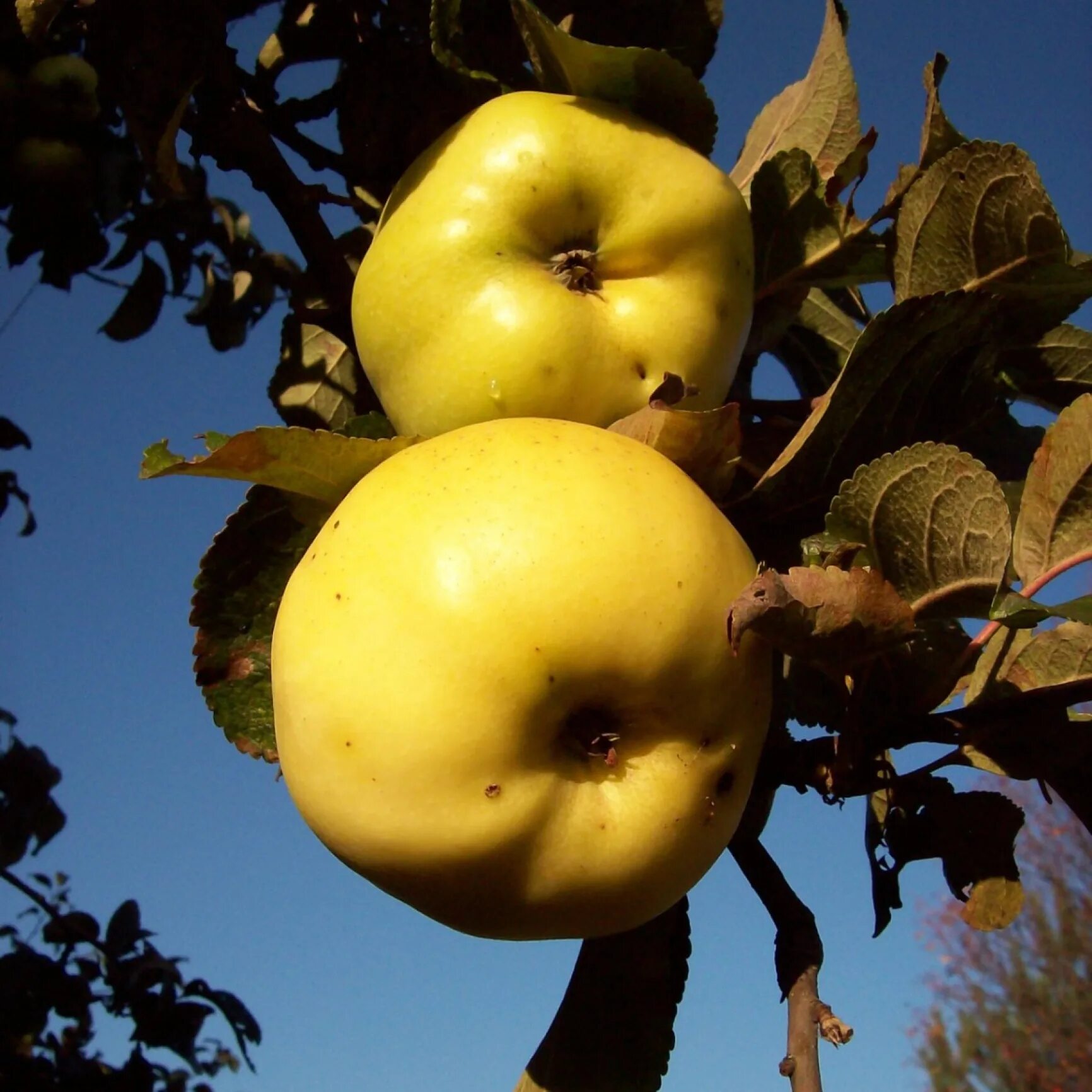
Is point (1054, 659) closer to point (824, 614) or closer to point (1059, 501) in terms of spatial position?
point (1059, 501)

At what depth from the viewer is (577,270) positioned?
82 cm

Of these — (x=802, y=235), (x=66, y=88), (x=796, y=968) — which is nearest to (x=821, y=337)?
(x=802, y=235)

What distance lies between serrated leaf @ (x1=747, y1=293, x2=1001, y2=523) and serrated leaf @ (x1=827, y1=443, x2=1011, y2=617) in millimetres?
60

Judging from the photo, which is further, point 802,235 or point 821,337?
point 821,337

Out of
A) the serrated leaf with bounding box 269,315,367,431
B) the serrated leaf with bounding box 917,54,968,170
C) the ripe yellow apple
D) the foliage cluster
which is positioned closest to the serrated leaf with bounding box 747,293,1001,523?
the foliage cluster

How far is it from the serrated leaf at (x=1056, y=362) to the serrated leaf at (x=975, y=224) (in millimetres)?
79

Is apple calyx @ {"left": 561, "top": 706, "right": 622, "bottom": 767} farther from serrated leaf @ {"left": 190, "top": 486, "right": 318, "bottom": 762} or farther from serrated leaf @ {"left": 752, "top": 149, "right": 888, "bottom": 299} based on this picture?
serrated leaf @ {"left": 752, "top": 149, "right": 888, "bottom": 299}

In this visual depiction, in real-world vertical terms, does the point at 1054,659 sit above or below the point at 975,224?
below

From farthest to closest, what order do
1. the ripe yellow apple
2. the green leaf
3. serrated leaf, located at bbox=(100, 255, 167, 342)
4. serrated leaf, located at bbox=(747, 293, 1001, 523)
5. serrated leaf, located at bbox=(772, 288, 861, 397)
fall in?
serrated leaf, located at bbox=(100, 255, 167, 342) → the ripe yellow apple → serrated leaf, located at bbox=(772, 288, 861, 397) → serrated leaf, located at bbox=(747, 293, 1001, 523) → the green leaf

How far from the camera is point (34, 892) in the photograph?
86.7 inches

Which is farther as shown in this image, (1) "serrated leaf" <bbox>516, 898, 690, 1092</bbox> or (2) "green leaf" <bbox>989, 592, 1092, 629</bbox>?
(1) "serrated leaf" <bbox>516, 898, 690, 1092</bbox>

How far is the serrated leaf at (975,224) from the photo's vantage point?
79 centimetres

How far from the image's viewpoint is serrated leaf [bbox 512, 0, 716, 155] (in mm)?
818

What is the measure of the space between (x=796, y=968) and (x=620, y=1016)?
0.54ft
